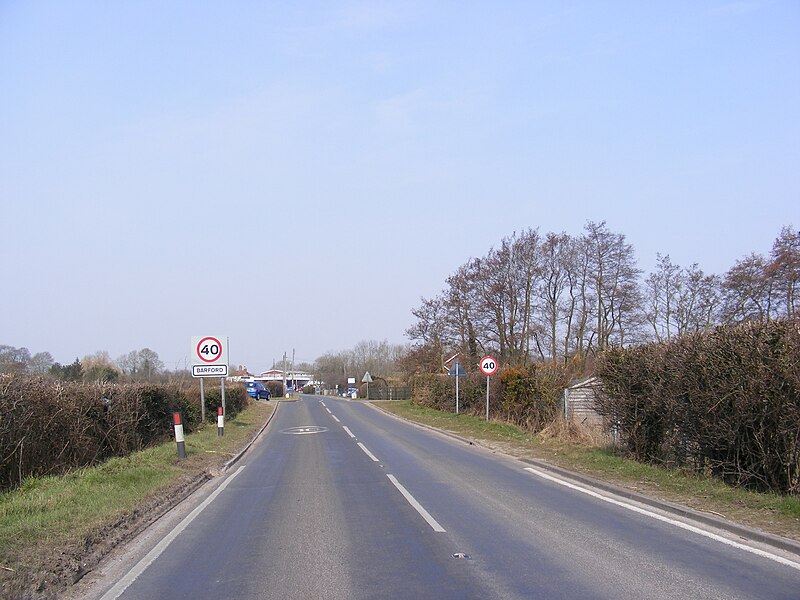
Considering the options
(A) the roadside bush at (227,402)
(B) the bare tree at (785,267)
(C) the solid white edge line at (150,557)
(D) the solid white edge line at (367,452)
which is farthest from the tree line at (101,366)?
(B) the bare tree at (785,267)

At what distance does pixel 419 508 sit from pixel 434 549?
2.71 meters

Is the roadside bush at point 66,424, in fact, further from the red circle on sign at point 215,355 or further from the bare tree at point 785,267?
the bare tree at point 785,267

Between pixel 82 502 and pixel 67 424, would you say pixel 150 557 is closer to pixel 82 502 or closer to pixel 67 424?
pixel 82 502

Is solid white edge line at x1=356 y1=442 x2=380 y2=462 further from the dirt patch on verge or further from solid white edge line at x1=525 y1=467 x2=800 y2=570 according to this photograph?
the dirt patch on verge

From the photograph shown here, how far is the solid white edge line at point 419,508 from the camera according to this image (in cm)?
906

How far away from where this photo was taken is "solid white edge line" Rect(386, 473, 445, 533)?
9062mm

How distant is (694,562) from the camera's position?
7.16m

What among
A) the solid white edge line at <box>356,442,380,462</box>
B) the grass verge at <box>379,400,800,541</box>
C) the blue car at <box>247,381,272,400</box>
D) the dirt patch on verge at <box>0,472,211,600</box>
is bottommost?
the blue car at <box>247,381,272,400</box>

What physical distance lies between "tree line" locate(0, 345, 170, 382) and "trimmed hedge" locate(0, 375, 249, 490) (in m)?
5.46

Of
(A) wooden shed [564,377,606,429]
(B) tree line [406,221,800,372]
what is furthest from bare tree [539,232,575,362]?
(A) wooden shed [564,377,606,429]

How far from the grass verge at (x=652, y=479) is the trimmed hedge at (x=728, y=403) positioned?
392 millimetres

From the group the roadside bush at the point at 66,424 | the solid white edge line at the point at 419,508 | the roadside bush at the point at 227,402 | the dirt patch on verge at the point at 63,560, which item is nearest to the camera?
the dirt patch on verge at the point at 63,560

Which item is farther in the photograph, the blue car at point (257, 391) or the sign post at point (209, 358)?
the blue car at point (257, 391)

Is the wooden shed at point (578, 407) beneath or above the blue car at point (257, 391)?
above
